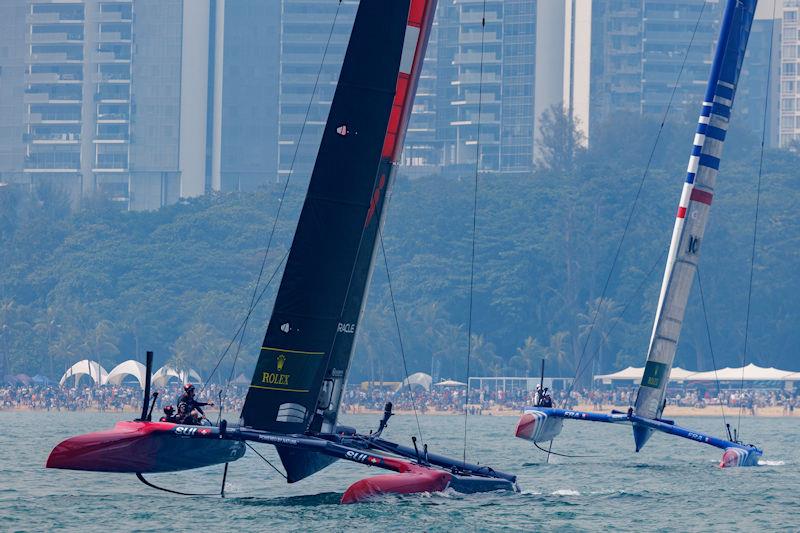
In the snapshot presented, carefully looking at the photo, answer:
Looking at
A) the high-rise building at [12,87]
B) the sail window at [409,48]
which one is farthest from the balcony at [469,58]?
the sail window at [409,48]

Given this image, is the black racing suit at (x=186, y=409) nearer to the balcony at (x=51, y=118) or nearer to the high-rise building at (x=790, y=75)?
the balcony at (x=51, y=118)

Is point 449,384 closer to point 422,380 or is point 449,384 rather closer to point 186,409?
point 422,380

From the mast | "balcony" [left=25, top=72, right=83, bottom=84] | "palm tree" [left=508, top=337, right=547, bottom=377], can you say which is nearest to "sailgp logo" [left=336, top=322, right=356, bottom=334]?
the mast

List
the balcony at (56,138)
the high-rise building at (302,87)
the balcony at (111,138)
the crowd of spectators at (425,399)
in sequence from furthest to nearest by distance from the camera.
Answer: the high-rise building at (302,87) → the balcony at (56,138) → the balcony at (111,138) → the crowd of spectators at (425,399)

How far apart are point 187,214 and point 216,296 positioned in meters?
17.2

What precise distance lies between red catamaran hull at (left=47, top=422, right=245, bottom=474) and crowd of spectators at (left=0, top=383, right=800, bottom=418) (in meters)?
57.9

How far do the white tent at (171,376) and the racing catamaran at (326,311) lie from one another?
2639 inches

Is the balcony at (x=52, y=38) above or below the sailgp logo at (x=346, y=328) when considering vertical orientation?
above

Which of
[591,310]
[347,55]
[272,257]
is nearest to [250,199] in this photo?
[272,257]

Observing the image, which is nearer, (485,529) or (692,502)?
(485,529)

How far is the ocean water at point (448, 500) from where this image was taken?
27.0m

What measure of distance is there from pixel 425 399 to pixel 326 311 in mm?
68090

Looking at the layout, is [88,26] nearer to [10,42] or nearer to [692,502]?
[10,42]

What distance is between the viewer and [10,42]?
196 meters
